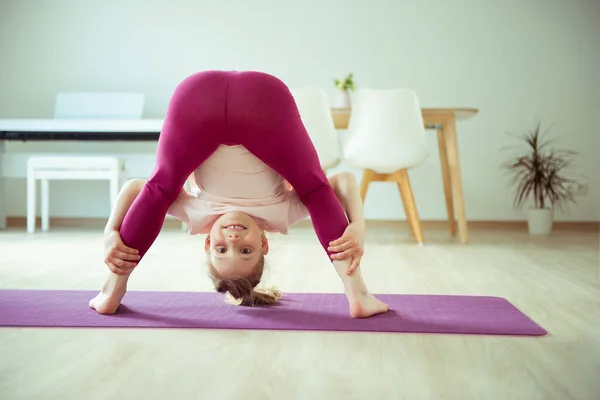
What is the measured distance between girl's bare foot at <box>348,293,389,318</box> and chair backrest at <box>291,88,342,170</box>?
7.22 feet

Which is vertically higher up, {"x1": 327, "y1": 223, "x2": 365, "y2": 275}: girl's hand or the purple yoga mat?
{"x1": 327, "y1": 223, "x2": 365, "y2": 275}: girl's hand

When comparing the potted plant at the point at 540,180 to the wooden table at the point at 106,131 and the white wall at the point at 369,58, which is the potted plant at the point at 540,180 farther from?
the wooden table at the point at 106,131

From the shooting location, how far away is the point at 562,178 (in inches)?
206

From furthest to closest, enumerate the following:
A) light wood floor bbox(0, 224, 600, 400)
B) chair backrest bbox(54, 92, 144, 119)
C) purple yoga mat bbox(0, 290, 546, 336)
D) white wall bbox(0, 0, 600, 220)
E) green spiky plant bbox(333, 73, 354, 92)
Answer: white wall bbox(0, 0, 600, 220) < chair backrest bbox(54, 92, 144, 119) < green spiky plant bbox(333, 73, 354, 92) < purple yoga mat bbox(0, 290, 546, 336) < light wood floor bbox(0, 224, 600, 400)

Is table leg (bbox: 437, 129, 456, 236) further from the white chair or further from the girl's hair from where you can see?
the girl's hair

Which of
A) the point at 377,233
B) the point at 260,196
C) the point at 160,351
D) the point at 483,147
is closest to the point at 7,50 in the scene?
the point at 377,233

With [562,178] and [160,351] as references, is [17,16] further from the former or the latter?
[160,351]

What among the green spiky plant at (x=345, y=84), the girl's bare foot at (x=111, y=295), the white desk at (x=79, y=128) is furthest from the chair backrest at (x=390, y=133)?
the girl's bare foot at (x=111, y=295)

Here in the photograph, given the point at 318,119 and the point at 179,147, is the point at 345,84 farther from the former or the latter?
the point at 179,147

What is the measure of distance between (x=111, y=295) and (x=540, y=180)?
12.7ft

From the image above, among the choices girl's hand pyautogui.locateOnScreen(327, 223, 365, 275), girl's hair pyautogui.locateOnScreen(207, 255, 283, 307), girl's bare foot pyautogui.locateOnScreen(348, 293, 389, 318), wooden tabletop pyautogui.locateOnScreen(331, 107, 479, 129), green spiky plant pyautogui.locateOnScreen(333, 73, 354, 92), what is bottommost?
girl's bare foot pyautogui.locateOnScreen(348, 293, 389, 318)

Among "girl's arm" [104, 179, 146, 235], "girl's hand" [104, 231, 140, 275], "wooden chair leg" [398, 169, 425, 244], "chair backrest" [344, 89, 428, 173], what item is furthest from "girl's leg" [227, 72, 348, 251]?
"wooden chair leg" [398, 169, 425, 244]

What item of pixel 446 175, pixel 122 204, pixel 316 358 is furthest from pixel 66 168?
pixel 316 358

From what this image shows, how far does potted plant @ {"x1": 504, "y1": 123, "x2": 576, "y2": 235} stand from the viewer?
492 cm
